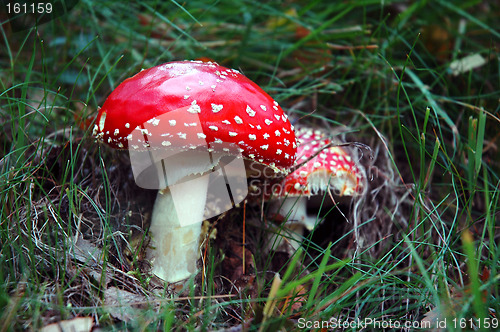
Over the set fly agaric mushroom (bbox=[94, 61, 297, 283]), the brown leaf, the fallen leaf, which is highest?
fly agaric mushroom (bbox=[94, 61, 297, 283])

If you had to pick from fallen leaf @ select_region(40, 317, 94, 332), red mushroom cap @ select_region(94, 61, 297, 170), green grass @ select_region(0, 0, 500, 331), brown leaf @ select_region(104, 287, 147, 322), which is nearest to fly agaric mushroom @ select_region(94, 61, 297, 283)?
red mushroom cap @ select_region(94, 61, 297, 170)

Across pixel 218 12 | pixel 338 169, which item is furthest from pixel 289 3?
pixel 338 169

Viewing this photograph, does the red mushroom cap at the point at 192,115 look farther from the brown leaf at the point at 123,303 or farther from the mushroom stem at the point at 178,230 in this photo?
the brown leaf at the point at 123,303

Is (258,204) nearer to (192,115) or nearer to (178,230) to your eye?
(178,230)

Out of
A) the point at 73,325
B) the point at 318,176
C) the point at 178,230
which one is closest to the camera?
the point at 73,325

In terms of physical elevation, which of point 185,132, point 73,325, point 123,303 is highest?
point 185,132

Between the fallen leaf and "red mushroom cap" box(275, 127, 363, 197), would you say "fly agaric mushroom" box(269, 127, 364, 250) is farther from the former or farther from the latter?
the fallen leaf

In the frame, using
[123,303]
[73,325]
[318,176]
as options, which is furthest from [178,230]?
[318,176]
